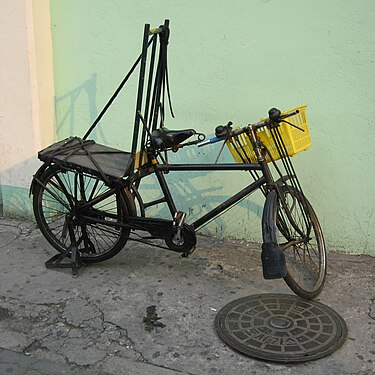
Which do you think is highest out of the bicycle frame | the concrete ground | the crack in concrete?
the bicycle frame

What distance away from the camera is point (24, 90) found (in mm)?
5305

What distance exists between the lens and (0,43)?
17.3 ft

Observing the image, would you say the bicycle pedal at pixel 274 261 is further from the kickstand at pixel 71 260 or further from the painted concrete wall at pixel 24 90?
the painted concrete wall at pixel 24 90

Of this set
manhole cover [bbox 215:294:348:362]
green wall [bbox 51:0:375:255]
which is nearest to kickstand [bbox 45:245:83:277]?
green wall [bbox 51:0:375:255]

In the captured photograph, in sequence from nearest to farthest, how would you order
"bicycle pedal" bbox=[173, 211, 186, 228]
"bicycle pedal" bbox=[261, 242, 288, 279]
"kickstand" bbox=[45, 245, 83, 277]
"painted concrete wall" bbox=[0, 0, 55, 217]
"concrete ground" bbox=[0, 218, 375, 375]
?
"concrete ground" bbox=[0, 218, 375, 375] < "bicycle pedal" bbox=[261, 242, 288, 279] < "bicycle pedal" bbox=[173, 211, 186, 228] < "kickstand" bbox=[45, 245, 83, 277] < "painted concrete wall" bbox=[0, 0, 55, 217]

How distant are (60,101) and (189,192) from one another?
60.2 inches

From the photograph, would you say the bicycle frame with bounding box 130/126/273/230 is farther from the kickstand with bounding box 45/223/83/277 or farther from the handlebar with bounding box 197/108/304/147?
the kickstand with bounding box 45/223/83/277

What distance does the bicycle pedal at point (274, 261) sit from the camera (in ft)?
12.3

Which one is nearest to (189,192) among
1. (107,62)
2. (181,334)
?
(107,62)

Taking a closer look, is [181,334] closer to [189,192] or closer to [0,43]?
[189,192]

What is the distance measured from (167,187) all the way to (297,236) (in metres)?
1.04

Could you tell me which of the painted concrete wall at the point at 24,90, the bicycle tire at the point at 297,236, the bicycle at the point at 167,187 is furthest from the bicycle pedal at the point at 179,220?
the painted concrete wall at the point at 24,90

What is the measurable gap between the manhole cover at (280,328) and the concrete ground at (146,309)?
0.06 metres

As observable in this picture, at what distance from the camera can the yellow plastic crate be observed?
393cm
